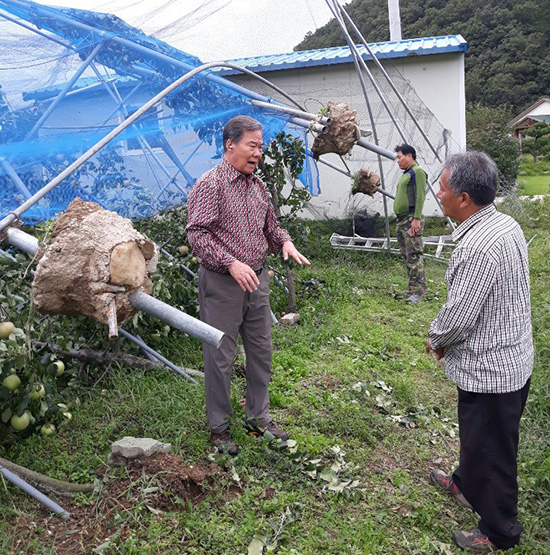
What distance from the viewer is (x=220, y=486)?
3.16 meters

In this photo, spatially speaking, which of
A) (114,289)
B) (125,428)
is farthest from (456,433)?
(114,289)

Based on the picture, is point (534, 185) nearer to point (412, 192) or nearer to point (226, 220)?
point (412, 192)

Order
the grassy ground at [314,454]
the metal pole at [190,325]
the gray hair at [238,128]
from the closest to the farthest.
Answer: the metal pole at [190,325] < the grassy ground at [314,454] < the gray hair at [238,128]

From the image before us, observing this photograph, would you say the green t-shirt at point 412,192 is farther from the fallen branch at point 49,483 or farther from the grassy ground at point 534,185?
the grassy ground at point 534,185

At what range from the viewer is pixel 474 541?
2.88 meters

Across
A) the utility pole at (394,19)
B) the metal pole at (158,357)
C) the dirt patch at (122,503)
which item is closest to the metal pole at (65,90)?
the metal pole at (158,357)

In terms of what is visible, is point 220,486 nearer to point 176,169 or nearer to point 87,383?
point 87,383

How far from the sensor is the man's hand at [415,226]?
7043 millimetres

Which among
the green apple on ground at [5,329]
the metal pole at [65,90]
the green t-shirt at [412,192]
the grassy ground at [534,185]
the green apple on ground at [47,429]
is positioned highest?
the metal pole at [65,90]

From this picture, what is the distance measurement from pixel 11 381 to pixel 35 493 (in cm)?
56

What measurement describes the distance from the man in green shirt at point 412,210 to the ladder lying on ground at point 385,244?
1.62 meters

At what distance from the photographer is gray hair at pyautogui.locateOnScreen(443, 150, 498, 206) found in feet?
8.71

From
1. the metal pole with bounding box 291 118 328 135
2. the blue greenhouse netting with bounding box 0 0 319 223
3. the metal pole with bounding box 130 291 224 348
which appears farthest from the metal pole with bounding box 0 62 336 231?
the metal pole with bounding box 130 291 224 348

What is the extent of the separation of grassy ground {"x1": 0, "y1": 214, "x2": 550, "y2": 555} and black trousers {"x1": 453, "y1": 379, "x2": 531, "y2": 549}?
193mm
